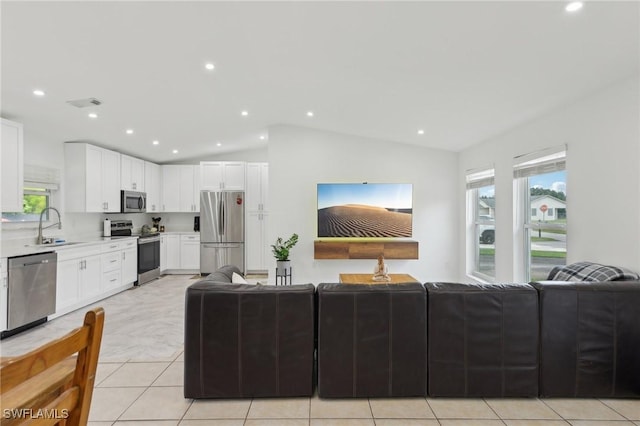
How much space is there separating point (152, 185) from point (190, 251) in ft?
5.09

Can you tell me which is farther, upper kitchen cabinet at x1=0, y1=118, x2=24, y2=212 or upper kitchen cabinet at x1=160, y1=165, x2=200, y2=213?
upper kitchen cabinet at x1=160, y1=165, x2=200, y2=213

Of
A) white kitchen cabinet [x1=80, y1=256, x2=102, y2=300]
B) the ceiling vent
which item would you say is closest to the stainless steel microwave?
white kitchen cabinet [x1=80, y1=256, x2=102, y2=300]

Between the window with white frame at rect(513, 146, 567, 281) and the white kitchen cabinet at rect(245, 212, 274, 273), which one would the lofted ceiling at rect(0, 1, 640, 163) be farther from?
the white kitchen cabinet at rect(245, 212, 274, 273)

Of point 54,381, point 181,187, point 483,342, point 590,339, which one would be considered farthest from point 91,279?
point 590,339

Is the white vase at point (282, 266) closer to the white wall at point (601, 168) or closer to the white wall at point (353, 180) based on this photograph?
the white wall at point (353, 180)

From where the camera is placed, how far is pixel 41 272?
359 centimetres

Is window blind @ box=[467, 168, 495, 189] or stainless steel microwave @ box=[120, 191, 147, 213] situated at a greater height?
window blind @ box=[467, 168, 495, 189]

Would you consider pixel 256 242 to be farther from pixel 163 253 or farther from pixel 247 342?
pixel 247 342

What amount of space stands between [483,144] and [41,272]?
581 centimetres

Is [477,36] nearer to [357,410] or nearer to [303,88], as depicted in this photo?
[303,88]

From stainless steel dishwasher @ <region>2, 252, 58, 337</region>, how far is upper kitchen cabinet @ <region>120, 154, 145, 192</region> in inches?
87.0

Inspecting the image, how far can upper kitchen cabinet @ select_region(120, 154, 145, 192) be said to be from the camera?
5.63m

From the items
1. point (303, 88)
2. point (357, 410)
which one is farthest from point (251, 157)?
point (357, 410)

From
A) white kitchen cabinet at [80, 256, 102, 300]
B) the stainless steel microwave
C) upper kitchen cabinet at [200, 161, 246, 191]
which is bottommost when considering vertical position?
white kitchen cabinet at [80, 256, 102, 300]
